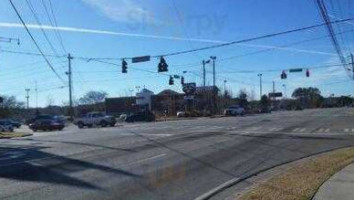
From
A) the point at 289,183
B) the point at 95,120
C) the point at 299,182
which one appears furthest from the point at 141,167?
the point at 95,120

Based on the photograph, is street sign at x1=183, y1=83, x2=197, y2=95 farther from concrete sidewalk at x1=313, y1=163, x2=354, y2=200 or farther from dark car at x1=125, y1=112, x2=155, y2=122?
concrete sidewalk at x1=313, y1=163, x2=354, y2=200

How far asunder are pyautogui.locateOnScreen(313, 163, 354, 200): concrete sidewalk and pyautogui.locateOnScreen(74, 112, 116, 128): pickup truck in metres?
51.1

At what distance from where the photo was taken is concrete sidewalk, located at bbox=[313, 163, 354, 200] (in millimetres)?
10844

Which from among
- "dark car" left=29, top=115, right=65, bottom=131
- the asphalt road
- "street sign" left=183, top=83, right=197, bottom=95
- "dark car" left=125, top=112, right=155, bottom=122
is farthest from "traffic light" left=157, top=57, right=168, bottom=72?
"street sign" left=183, top=83, right=197, bottom=95

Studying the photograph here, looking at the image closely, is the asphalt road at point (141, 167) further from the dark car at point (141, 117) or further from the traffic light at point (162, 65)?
the dark car at point (141, 117)

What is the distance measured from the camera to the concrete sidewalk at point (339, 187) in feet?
35.6

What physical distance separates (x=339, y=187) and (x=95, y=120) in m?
54.7

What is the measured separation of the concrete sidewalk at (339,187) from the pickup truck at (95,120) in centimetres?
5112

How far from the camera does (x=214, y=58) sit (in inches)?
4018

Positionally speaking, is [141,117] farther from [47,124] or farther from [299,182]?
[299,182]

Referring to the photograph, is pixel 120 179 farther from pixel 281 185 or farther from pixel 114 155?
pixel 114 155

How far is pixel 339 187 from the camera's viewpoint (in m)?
12.0

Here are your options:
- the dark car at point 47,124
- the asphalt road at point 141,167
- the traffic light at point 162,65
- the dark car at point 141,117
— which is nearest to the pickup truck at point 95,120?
the dark car at point 47,124

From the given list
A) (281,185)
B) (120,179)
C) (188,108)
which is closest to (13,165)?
(120,179)
